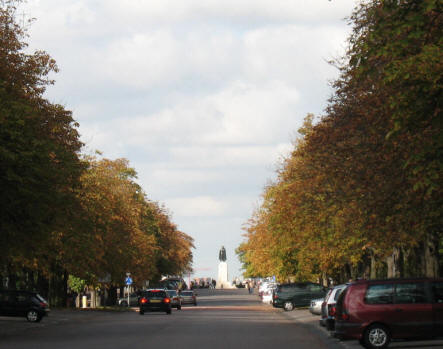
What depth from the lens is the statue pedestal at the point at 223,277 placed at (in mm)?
180875

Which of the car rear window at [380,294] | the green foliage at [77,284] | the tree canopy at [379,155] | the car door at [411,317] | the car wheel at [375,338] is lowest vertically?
the car wheel at [375,338]

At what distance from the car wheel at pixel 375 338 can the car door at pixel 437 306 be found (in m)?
1.22

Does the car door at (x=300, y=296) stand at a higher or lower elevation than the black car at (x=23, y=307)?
higher

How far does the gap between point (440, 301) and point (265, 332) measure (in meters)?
10.1

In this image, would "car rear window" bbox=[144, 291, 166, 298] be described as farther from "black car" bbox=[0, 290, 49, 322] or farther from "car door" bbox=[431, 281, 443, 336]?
"car door" bbox=[431, 281, 443, 336]

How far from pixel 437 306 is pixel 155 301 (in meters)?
34.9

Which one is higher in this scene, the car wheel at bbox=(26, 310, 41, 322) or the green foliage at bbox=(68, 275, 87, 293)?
the green foliage at bbox=(68, 275, 87, 293)

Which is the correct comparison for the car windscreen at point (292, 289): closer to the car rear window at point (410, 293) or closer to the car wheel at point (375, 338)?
the car rear window at point (410, 293)

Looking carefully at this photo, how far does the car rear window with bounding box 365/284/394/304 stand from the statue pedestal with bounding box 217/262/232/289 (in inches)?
6234

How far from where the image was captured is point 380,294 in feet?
73.3

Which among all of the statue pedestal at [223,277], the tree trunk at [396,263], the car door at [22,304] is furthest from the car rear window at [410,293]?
the statue pedestal at [223,277]

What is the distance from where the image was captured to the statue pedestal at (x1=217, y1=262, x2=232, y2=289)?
180875 millimetres

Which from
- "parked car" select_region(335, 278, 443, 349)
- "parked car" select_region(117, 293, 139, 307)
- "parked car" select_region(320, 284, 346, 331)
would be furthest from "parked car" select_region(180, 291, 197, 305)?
"parked car" select_region(335, 278, 443, 349)

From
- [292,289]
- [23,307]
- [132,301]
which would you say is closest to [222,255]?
[132,301]
